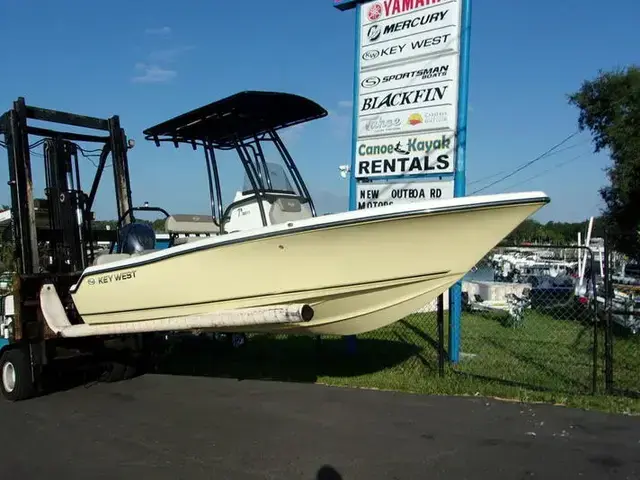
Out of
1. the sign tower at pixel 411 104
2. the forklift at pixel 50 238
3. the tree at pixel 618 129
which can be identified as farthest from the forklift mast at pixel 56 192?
the tree at pixel 618 129

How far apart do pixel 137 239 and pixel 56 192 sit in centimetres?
154

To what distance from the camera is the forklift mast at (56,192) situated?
7.56 meters

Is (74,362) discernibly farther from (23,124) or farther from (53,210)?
(23,124)

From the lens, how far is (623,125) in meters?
22.5

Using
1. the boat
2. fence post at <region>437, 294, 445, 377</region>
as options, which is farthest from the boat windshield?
fence post at <region>437, 294, 445, 377</region>

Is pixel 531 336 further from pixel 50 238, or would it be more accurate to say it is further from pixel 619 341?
pixel 50 238

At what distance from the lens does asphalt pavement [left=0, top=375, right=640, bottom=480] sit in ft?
15.6

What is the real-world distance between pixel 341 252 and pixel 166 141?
121 inches

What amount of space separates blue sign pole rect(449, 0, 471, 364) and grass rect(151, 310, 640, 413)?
1.31 feet

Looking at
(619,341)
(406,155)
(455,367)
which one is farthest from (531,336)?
(406,155)

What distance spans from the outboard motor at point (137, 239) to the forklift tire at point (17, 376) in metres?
1.75

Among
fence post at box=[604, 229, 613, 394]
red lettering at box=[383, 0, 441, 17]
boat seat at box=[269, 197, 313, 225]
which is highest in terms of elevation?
red lettering at box=[383, 0, 441, 17]

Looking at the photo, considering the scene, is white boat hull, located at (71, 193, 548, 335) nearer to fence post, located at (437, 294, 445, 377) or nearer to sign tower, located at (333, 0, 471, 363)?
fence post, located at (437, 294, 445, 377)

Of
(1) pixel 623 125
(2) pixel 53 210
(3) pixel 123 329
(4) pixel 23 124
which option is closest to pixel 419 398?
(3) pixel 123 329
